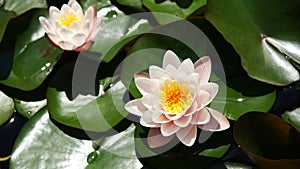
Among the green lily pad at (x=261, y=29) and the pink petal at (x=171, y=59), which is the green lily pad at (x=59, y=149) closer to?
the pink petal at (x=171, y=59)

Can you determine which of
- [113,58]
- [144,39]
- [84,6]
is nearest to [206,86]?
[144,39]

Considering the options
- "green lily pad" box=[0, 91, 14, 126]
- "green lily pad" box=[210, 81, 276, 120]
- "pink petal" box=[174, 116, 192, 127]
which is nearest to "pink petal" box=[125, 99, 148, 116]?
"pink petal" box=[174, 116, 192, 127]

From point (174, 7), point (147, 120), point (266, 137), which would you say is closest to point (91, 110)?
point (147, 120)

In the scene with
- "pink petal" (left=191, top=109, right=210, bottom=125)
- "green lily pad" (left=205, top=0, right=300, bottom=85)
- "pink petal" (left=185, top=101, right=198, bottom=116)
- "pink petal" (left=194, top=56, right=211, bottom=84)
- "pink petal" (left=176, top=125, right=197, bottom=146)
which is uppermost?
"green lily pad" (left=205, top=0, right=300, bottom=85)

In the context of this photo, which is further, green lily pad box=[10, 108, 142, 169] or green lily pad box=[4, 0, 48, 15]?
green lily pad box=[4, 0, 48, 15]

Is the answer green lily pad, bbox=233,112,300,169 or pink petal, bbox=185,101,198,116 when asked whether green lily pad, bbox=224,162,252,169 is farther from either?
pink petal, bbox=185,101,198,116

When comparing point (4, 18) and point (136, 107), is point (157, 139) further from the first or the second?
point (4, 18)
